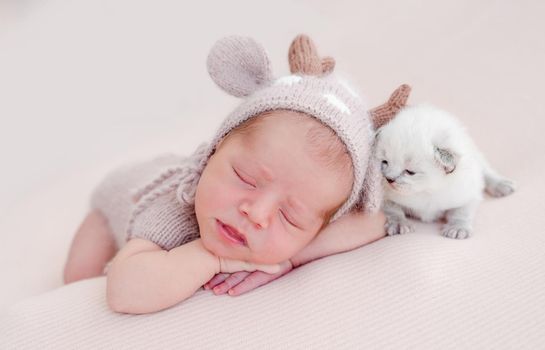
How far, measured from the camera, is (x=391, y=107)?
1.22m

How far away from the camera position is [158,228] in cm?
114

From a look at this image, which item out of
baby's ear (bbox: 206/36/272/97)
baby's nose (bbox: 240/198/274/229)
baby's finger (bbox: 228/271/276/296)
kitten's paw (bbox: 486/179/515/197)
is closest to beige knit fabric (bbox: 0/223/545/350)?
baby's finger (bbox: 228/271/276/296)

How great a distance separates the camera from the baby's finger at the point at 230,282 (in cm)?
104

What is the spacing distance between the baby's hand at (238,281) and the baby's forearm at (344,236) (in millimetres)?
77

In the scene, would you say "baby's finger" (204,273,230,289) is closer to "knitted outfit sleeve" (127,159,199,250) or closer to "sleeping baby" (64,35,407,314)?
"sleeping baby" (64,35,407,314)

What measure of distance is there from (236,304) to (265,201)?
202 mm

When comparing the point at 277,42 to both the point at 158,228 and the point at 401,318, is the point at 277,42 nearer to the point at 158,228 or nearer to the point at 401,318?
the point at 158,228

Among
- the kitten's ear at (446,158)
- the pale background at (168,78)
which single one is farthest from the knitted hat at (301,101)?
the pale background at (168,78)

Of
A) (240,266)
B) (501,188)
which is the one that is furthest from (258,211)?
(501,188)

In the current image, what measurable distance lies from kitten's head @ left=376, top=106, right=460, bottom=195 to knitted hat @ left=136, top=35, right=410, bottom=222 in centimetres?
4

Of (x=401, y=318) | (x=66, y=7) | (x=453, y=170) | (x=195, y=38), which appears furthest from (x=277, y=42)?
(x=401, y=318)

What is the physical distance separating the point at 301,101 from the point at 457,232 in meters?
0.46

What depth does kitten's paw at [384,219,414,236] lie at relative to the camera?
117 cm

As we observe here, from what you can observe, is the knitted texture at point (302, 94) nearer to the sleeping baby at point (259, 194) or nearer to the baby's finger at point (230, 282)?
the sleeping baby at point (259, 194)
